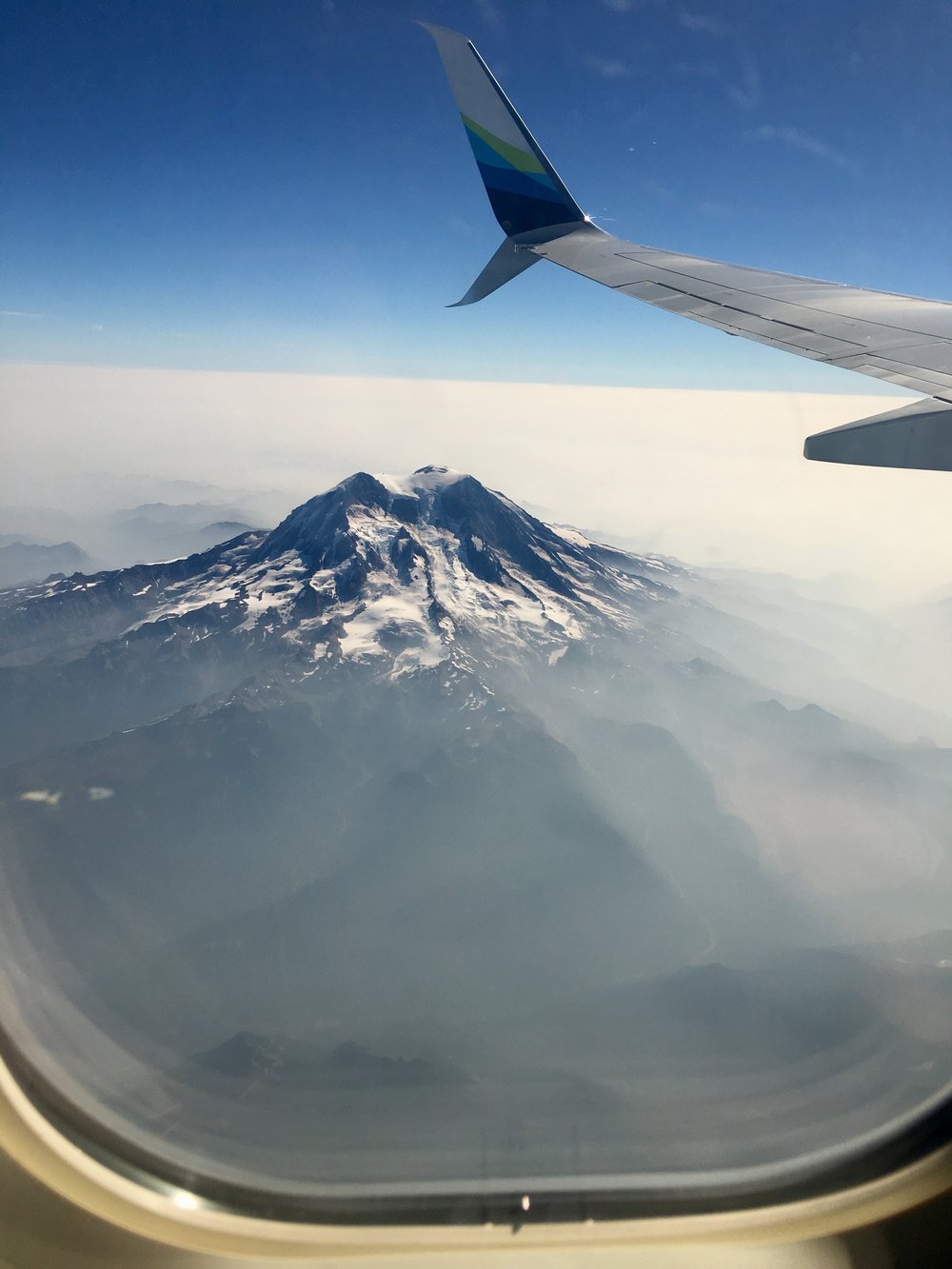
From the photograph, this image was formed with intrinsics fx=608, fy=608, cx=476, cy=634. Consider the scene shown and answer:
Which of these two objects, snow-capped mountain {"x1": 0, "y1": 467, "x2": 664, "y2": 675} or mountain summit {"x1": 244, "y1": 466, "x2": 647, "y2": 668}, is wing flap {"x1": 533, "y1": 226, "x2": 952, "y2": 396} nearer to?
snow-capped mountain {"x1": 0, "y1": 467, "x2": 664, "y2": 675}

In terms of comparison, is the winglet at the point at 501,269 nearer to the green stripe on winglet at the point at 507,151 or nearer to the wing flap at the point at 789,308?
the wing flap at the point at 789,308

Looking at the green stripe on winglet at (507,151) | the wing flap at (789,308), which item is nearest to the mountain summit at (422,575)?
the green stripe on winglet at (507,151)

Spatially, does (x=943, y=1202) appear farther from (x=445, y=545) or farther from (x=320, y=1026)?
(x=445, y=545)

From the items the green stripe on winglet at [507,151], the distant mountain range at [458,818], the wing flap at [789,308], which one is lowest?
the distant mountain range at [458,818]

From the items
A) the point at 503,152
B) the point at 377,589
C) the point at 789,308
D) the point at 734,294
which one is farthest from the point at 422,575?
the point at 789,308

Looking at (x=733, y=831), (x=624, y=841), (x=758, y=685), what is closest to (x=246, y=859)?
(x=624, y=841)

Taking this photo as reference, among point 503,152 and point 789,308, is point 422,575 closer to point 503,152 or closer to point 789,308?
point 503,152
